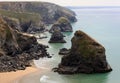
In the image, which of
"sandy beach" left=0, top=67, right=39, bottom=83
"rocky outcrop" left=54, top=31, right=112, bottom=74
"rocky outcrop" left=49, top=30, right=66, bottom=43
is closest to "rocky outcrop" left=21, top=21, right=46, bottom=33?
"rocky outcrop" left=49, top=30, right=66, bottom=43

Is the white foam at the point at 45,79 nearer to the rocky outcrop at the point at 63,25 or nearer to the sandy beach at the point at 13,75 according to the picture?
the sandy beach at the point at 13,75

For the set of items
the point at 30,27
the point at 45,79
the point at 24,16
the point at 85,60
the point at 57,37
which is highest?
the point at 85,60

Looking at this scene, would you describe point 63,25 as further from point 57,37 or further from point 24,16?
point 57,37

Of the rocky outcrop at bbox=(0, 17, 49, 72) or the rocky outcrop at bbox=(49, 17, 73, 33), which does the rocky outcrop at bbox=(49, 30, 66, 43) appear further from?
the rocky outcrop at bbox=(49, 17, 73, 33)

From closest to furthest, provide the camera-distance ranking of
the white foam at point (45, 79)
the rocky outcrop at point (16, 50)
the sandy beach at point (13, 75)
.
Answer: the white foam at point (45, 79), the sandy beach at point (13, 75), the rocky outcrop at point (16, 50)

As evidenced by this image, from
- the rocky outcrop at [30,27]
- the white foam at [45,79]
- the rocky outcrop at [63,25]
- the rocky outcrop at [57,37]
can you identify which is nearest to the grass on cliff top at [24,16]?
the rocky outcrop at [30,27]

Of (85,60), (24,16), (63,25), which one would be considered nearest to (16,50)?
(85,60)
